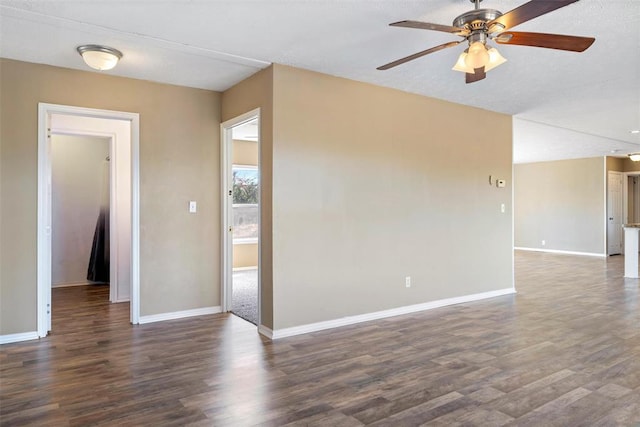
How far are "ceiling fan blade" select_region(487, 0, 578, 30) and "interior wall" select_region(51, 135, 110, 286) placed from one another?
6.10 m

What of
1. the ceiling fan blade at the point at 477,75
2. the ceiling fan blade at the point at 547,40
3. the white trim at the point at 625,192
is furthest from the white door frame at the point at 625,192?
the ceiling fan blade at the point at 547,40

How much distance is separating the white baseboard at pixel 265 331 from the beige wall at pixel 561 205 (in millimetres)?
9616

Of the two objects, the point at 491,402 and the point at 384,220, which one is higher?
the point at 384,220

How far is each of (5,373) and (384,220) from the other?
3.57 metres

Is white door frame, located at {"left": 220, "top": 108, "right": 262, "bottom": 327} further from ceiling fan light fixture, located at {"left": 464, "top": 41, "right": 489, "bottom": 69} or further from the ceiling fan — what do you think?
ceiling fan light fixture, located at {"left": 464, "top": 41, "right": 489, "bottom": 69}

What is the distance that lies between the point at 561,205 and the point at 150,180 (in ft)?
33.9

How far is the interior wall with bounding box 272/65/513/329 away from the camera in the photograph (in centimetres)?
399

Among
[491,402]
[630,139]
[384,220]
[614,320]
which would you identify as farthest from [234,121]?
[630,139]

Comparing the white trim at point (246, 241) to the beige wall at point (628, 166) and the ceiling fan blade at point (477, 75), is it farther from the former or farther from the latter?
the beige wall at point (628, 166)

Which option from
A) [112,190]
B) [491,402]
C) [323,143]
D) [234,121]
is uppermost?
[234,121]

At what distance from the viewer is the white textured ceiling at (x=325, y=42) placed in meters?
2.78

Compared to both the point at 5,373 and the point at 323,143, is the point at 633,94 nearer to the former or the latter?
the point at 323,143

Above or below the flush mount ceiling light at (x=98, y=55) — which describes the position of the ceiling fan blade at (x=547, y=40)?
below

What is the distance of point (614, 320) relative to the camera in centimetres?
447
